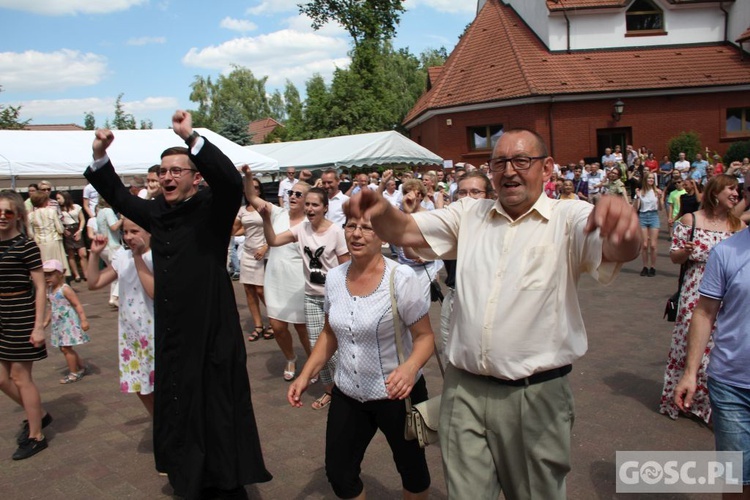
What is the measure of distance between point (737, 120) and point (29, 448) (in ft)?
94.7

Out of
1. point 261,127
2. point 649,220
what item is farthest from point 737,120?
point 261,127

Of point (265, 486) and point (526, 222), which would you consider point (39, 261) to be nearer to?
point (265, 486)

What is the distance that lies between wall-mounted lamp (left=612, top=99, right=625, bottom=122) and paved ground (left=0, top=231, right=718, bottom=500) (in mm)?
19411

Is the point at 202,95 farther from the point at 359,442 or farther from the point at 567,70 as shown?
the point at 359,442

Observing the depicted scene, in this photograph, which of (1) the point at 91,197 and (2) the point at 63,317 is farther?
(1) the point at 91,197

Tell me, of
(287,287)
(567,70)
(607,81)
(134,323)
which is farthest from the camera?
(567,70)

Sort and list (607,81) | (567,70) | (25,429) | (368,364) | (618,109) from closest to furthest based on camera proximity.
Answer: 1. (368,364)
2. (25,429)
3. (618,109)
4. (607,81)
5. (567,70)

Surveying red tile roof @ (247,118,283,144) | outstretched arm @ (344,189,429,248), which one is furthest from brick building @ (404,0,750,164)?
red tile roof @ (247,118,283,144)

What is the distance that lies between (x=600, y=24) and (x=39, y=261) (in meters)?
27.0

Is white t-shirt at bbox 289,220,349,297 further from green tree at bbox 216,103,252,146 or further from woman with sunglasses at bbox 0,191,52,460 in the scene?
green tree at bbox 216,103,252,146

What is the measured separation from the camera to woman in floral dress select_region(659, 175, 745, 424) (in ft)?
16.1

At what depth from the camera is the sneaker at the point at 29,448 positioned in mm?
4883

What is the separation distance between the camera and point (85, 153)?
15.9 metres

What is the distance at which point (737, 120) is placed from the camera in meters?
26.5
